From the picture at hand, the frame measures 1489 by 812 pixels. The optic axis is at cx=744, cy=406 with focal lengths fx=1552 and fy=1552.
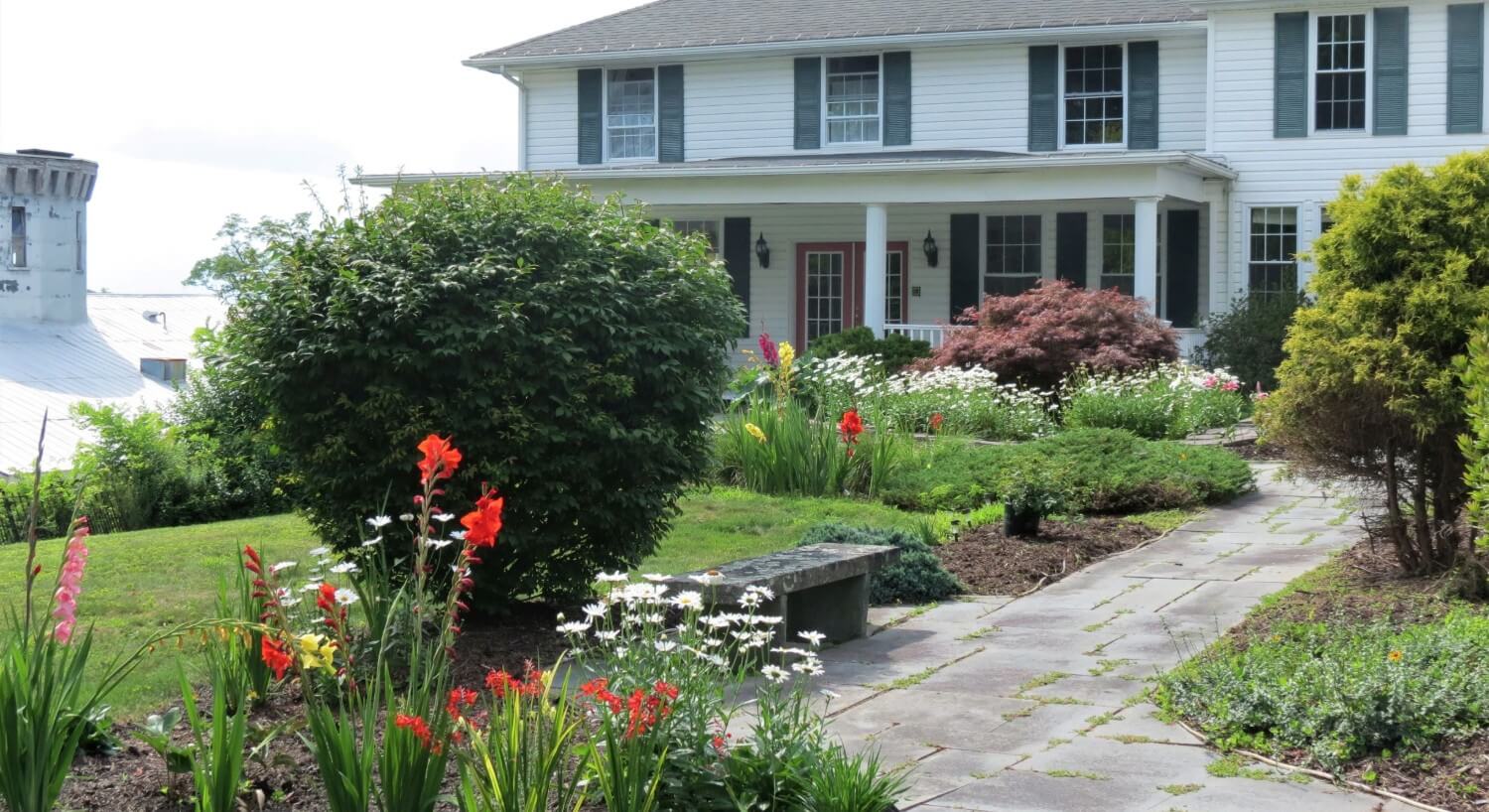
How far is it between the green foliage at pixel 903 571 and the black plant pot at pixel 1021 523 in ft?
4.81

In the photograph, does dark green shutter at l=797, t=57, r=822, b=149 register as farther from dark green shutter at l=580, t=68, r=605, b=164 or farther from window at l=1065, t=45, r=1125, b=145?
window at l=1065, t=45, r=1125, b=145

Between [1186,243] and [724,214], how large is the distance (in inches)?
279

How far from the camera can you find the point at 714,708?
14.9ft

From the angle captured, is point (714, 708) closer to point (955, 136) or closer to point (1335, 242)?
point (1335, 242)

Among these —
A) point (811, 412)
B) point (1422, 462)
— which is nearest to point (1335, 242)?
point (1422, 462)

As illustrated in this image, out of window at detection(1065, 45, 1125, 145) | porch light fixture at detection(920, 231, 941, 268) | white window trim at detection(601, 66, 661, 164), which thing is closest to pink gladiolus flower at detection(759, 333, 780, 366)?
porch light fixture at detection(920, 231, 941, 268)

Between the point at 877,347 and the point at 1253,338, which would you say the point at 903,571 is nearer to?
the point at 877,347

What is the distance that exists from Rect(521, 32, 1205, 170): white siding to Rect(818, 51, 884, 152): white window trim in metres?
0.08

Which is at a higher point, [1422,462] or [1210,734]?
[1422,462]

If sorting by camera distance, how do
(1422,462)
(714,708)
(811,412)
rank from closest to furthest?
(714,708), (1422,462), (811,412)

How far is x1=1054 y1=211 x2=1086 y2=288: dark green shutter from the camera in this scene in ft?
74.7

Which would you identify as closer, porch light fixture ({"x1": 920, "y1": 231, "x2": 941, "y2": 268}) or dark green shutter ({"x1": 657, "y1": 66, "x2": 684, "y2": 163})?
porch light fixture ({"x1": 920, "y1": 231, "x2": 941, "y2": 268})

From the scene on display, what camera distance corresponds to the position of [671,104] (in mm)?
24609

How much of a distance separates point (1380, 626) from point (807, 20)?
62.4 ft
